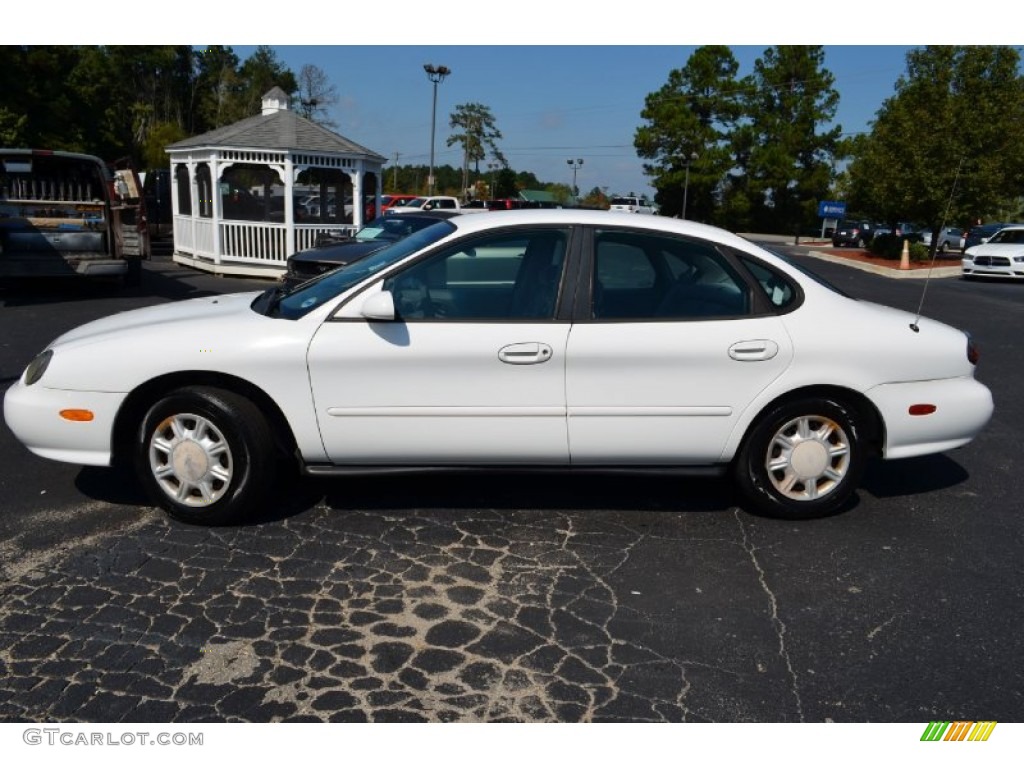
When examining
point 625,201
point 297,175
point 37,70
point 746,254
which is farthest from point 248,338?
point 625,201

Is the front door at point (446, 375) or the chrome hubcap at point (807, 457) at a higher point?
the front door at point (446, 375)

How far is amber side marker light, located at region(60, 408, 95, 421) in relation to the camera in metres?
4.28

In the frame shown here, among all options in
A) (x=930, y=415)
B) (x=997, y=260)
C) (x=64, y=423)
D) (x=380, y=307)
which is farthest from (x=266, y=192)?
(x=997, y=260)

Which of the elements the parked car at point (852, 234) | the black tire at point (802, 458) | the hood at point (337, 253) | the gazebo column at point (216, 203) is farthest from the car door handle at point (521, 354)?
the parked car at point (852, 234)

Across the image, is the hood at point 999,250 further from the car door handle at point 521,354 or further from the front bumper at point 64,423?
the front bumper at point 64,423

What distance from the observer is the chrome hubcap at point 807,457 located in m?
4.52

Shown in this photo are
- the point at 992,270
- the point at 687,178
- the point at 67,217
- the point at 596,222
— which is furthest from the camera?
the point at 687,178

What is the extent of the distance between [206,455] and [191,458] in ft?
0.25

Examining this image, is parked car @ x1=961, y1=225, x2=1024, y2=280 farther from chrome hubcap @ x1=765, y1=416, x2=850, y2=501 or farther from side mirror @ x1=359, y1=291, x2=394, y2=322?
side mirror @ x1=359, y1=291, x2=394, y2=322

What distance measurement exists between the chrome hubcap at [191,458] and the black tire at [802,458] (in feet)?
8.61

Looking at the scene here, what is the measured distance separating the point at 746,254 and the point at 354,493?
2488mm

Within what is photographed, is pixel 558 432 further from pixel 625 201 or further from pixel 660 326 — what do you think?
pixel 625 201

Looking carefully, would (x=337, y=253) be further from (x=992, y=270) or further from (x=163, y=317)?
(x=992, y=270)
